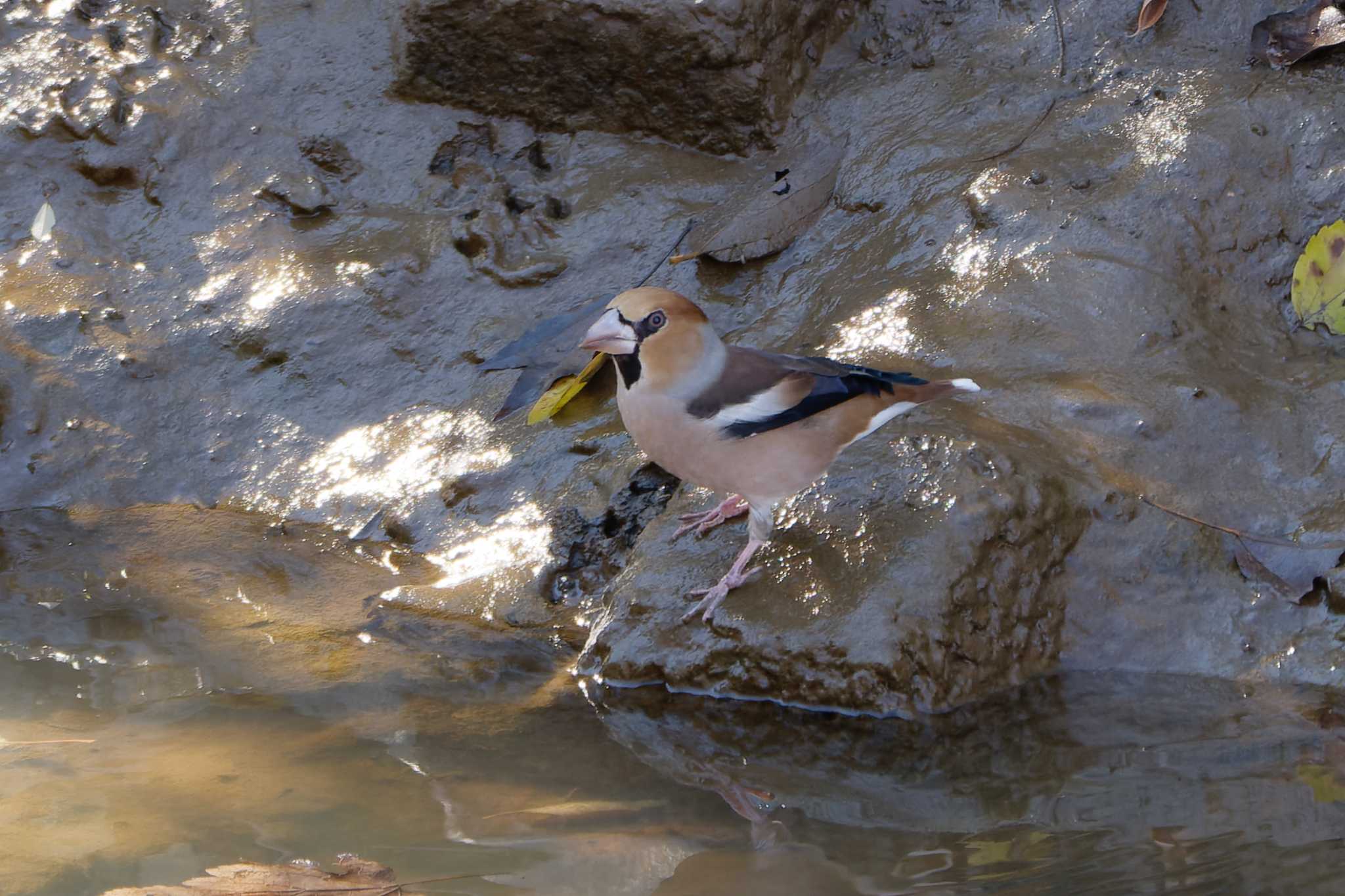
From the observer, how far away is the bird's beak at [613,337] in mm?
4156

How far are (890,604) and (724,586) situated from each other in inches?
22.4

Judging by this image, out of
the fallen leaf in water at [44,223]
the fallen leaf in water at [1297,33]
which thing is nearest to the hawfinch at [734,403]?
the fallen leaf in water at [1297,33]

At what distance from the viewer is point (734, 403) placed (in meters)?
4.07

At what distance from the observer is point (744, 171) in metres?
5.95

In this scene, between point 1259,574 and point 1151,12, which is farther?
point 1151,12

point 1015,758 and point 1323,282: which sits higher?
point 1323,282

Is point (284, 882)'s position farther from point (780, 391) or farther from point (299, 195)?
point (299, 195)

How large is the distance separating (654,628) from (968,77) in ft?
10.6

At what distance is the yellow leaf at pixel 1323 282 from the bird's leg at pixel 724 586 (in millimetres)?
2316

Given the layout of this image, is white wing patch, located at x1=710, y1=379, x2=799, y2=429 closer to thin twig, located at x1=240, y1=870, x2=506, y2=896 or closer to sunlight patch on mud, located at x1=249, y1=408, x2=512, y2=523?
sunlight patch on mud, located at x1=249, y1=408, x2=512, y2=523

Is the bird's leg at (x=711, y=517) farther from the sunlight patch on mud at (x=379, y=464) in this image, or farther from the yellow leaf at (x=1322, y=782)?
the yellow leaf at (x=1322, y=782)

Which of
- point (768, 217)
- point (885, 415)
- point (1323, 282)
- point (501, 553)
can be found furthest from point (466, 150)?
point (1323, 282)

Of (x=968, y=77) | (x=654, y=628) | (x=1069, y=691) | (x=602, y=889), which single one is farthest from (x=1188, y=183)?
(x=602, y=889)

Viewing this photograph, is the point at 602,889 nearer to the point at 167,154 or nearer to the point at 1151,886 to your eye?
the point at 1151,886
